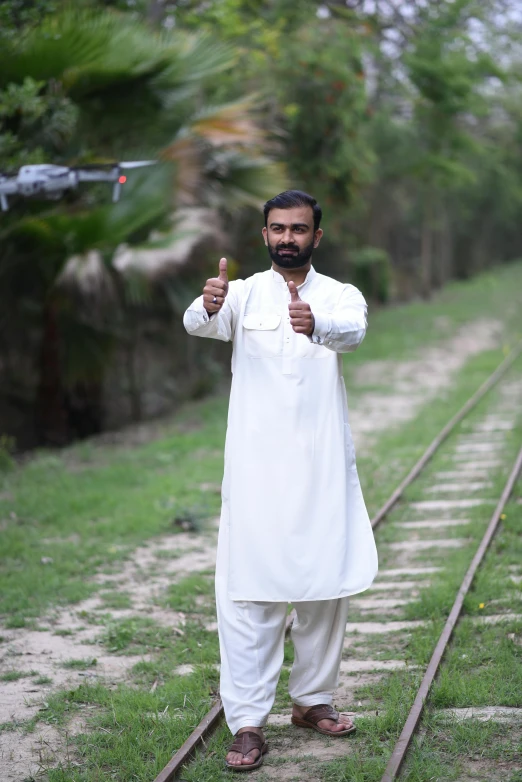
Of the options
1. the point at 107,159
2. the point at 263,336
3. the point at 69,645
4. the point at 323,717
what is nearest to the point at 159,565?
the point at 69,645

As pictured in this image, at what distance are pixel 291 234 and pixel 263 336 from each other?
446 mm

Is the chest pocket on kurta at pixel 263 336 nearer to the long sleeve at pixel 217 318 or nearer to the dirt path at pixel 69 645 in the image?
the long sleeve at pixel 217 318

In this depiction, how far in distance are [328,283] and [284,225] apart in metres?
0.33

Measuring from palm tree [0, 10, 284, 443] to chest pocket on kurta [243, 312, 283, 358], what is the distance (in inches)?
236

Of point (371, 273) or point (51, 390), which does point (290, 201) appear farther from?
point (371, 273)

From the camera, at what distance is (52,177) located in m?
7.38

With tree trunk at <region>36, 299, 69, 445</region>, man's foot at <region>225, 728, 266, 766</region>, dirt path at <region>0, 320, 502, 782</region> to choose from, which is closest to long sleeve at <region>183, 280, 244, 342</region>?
man's foot at <region>225, 728, 266, 766</region>

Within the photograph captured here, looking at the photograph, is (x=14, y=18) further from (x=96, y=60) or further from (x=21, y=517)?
(x=21, y=517)

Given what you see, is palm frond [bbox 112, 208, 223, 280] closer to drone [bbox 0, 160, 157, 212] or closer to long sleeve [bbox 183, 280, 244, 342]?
drone [bbox 0, 160, 157, 212]

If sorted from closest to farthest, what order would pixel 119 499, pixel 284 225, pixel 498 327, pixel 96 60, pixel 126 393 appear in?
pixel 284 225, pixel 119 499, pixel 96 60, pixel 126 393, pixel 498 327

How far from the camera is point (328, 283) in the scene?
447 centimetres

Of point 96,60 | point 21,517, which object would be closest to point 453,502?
point 21,517

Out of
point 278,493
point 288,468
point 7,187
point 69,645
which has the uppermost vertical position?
point 7,187

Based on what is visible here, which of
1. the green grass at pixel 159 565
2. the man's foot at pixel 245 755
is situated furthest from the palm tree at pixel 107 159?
the man's foot at pixel 245 755
